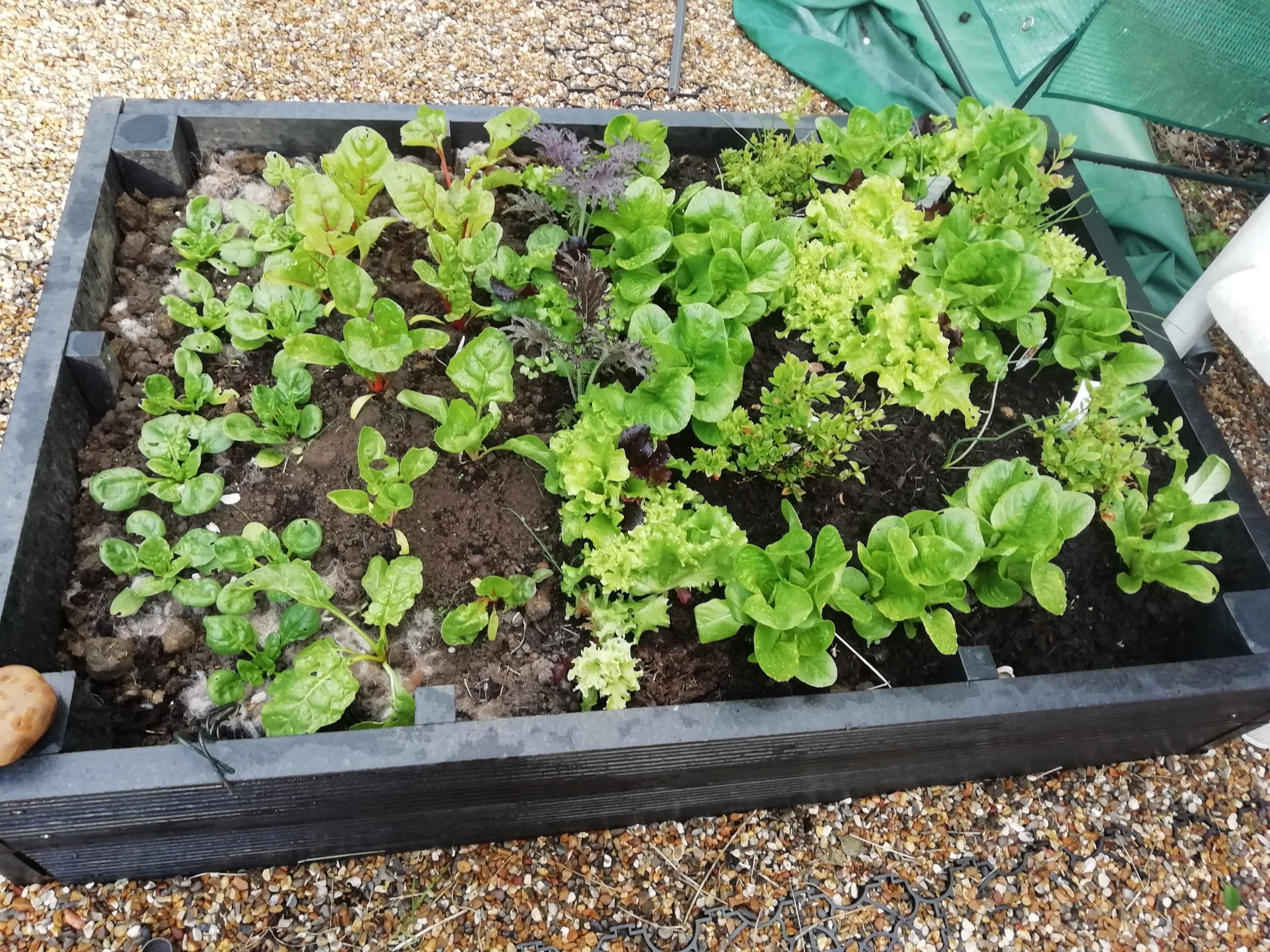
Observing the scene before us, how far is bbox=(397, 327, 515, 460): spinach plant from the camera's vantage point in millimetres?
1782

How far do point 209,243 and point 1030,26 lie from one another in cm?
231

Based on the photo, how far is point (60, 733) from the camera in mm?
1403

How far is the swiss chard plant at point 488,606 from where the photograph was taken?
1.68 metres

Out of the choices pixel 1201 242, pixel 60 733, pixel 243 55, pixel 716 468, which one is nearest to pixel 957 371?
pixel 716 468

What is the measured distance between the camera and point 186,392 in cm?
192

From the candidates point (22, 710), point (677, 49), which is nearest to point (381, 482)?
point (22, 710)

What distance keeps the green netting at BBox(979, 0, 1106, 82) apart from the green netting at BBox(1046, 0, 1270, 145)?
0.06m

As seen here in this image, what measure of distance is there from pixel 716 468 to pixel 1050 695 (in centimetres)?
81

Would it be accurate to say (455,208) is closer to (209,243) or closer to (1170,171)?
(209,243)

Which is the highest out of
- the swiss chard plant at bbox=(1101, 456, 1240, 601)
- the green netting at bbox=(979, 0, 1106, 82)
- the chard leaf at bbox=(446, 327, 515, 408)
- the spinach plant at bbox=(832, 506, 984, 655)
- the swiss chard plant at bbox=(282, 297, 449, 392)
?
the green netting at bbox=(979, 0, 1106, 82)

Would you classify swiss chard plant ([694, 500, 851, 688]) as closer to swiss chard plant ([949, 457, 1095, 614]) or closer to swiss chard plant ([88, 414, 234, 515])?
swiss chard plant ([949, 457, 1095, 614])

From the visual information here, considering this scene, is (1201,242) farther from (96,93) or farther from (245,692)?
(96,93)

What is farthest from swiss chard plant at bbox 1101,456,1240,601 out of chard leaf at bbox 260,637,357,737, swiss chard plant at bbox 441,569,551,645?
chard leaf at bbox 260,637,357,737

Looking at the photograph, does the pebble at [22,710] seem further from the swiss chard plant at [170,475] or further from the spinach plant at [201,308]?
the spinach plant at [201,308]
